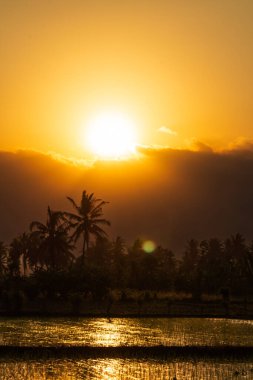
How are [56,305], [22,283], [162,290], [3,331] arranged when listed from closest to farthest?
[3,331] → [56,305] → [22,283] → [162,290]

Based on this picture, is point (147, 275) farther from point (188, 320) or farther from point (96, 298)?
point (188, 320)

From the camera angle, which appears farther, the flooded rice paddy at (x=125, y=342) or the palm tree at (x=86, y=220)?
the palm tree at (x=86, y=220)

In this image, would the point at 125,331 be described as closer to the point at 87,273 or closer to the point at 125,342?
the point at 125,342

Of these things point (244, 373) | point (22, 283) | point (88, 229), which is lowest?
point (244, 373)

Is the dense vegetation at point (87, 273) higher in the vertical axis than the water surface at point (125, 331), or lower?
higher

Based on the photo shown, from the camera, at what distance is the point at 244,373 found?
19750 mm

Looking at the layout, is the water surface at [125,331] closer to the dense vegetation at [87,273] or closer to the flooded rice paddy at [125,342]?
the flooded rice paddy at [125,342]

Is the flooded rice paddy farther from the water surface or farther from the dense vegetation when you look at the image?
the dense vegetation

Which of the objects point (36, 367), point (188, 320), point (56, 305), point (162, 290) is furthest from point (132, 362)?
point (162, 290)

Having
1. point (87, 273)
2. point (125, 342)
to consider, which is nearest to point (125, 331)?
point (125, 342)

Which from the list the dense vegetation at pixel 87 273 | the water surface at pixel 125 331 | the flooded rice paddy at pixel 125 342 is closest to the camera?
the flooded rice paddy at pixel 125 342

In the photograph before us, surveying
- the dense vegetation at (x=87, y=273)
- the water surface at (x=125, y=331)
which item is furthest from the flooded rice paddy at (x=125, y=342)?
the dense vegetation at (x=87, y=273)

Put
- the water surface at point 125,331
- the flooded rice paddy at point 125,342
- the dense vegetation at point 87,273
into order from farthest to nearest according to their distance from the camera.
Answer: the dense vegetation at point 87,273
the water surface at point 125,331
the flooded rice paddy at point 125,342

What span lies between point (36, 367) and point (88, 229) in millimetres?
40783
